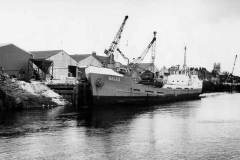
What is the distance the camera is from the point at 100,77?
52.4 metres

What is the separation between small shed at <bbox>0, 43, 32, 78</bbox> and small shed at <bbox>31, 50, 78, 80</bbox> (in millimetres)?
2539

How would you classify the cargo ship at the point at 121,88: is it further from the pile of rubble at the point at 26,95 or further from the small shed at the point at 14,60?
the small shed at the point at 14,60

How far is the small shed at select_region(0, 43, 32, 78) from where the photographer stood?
56.7 metres

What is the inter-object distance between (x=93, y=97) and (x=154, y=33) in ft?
82.9

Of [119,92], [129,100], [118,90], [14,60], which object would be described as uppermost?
[14,60]

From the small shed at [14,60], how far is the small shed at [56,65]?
2539 millimetres

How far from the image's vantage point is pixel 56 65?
67.1m

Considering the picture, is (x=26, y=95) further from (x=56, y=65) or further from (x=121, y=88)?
(x=56, y=65)

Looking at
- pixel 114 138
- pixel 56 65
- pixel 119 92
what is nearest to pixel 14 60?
pixel 56 65

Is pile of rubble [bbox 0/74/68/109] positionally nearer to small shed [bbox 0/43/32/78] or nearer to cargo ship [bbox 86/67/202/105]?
cargo ship [bbox 86/67/202/105]

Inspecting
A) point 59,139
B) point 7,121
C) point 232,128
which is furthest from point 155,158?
point 7,121

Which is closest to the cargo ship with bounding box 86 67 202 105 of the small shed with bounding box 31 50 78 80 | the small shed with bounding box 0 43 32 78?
the small shed with bounding box 31 50 78 80

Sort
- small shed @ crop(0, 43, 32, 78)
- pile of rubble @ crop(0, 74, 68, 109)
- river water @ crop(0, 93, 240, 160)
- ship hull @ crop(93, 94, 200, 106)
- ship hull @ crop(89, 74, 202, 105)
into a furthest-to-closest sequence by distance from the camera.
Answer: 1. small shed @ crop(0, 43, 32, 78)
2. ship hull @ crop(93, 94, 200, 106)
3. ship hull @ crop(89, 74, 202, 105)
4. pile of rubble @ crop(0, 74, 68, 109)
5. river water @ crop(0, 93, 240, 160)

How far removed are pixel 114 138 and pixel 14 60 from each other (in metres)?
37.5
